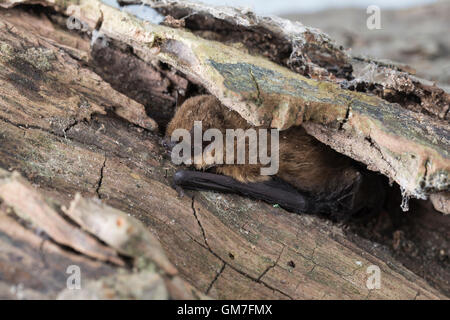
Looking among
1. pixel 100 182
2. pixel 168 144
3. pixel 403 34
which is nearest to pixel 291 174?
pixel 168 144

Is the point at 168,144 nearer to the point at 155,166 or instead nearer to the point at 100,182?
the point at 155,166

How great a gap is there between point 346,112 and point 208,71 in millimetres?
1216

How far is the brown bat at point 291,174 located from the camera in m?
3.93

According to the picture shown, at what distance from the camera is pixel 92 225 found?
229cm

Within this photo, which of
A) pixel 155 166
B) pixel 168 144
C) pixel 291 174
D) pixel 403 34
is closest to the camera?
pixel 155 166

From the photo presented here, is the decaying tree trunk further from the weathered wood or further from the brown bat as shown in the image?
the brown bat

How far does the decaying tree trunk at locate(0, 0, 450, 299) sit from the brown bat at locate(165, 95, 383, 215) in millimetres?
216

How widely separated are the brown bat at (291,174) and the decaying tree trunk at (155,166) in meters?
0.22

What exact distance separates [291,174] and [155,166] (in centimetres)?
152

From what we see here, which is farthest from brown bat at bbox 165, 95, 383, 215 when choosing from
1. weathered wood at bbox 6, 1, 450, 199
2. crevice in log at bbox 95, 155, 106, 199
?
crevice in log at bbox 95, 155, 106, 199

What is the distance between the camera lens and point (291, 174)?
4.34m
